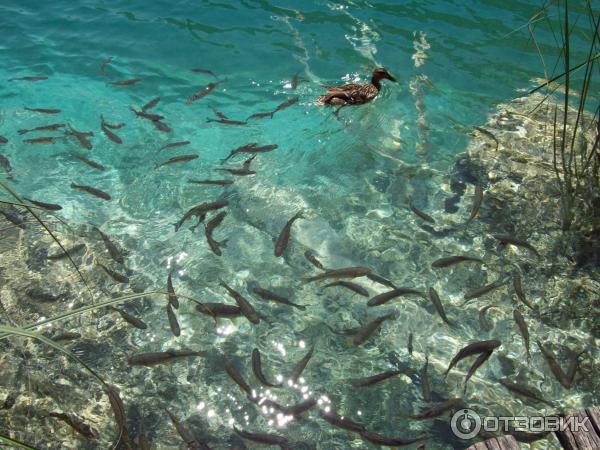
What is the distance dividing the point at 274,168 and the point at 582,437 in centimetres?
635

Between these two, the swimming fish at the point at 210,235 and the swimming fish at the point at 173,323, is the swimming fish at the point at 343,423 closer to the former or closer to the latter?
the swimming fish at the point at 173,323

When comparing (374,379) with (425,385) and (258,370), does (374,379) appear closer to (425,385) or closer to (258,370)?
(425,385)

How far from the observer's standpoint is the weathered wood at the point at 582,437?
2729 mm

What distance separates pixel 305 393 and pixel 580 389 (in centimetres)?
276

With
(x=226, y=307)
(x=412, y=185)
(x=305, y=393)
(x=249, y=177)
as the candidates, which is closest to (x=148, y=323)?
(x=226, y=307)

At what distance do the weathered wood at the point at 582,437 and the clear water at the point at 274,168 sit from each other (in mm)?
1361

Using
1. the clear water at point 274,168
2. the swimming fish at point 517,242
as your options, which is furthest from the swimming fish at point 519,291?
the swimming fish at point 517,242

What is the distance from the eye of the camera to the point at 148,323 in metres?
5.17

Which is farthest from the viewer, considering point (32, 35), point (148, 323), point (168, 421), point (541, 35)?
point (32, 35)

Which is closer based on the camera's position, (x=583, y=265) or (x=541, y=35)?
(x=583, y=265)

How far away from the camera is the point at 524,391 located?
4.16 meters

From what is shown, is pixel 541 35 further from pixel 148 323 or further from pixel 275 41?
pixel 148 323

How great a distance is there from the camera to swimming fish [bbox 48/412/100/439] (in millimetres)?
3807

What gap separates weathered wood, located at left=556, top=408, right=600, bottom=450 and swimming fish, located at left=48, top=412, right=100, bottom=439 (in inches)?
148
